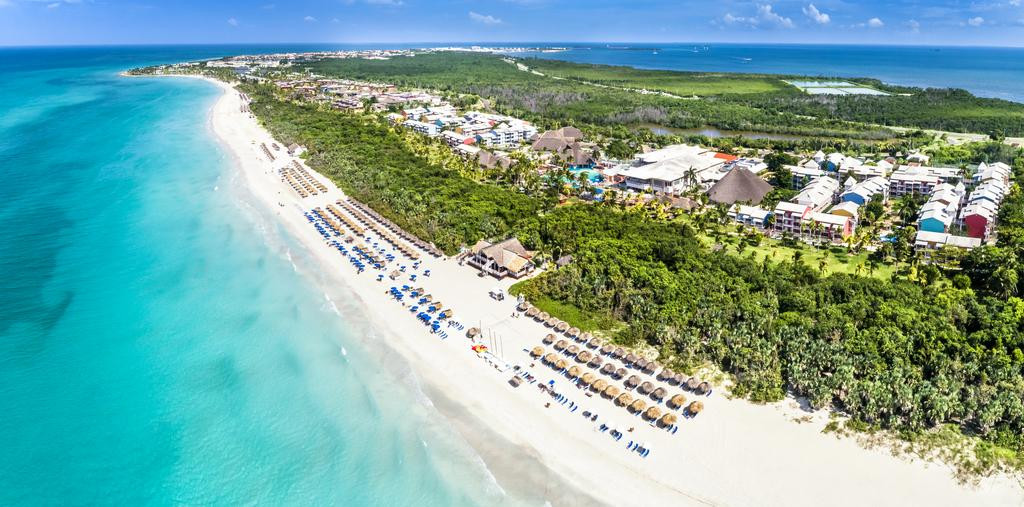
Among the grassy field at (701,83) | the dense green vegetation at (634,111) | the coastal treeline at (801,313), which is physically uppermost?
the grassy field at (701,83)

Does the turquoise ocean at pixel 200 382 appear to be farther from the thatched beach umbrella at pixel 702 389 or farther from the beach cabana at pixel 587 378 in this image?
the thatched beach umbrella at pixel 702 389

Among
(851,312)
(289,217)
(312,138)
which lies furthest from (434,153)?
(851,312)

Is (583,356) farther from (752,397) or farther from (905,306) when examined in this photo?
(905,306)

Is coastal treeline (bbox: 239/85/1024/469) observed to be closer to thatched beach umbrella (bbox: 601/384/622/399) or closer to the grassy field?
thatched beach umbrella (bbox: 601/384/622/399)

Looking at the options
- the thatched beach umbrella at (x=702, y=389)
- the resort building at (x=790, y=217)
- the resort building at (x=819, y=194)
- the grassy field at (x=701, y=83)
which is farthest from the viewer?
the grassy field at (x=701, y=83)

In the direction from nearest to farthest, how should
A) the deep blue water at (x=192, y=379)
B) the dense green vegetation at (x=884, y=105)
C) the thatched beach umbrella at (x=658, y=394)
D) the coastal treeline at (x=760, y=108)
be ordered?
1. the deep blue water at (x=192, y=379)
2. the thatched beach umbrella at (x=658, y=394)
3. the dense green vegetation at (x=884, y=105)
4. the coastal treeline at (x=760, y=108)

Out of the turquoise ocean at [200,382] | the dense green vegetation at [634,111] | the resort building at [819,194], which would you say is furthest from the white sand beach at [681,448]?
the dense green vegetation at [634,111]

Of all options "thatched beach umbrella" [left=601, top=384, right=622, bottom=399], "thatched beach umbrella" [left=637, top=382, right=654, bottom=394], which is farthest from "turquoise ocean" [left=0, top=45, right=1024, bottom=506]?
"thatched beach umbrella" [left=637, top=382, right=654, bottom=394]
